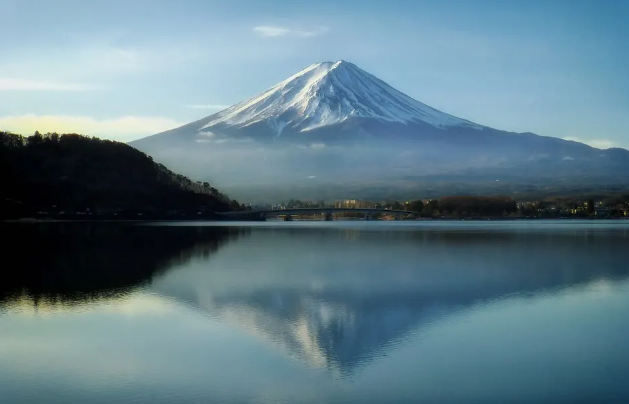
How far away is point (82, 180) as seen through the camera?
66750 millimetres

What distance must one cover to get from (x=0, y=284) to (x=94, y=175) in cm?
5622

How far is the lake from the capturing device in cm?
681

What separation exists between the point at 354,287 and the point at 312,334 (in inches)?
187

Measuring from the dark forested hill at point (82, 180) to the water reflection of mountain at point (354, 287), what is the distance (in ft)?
141

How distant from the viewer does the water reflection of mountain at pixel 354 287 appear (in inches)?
368

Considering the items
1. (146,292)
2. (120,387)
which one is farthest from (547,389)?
(146,292)

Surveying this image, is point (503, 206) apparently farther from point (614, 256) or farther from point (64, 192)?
point (614, 256)

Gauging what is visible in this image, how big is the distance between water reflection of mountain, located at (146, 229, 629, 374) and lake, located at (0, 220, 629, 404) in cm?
5

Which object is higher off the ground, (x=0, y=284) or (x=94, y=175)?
(x=94, y=175)

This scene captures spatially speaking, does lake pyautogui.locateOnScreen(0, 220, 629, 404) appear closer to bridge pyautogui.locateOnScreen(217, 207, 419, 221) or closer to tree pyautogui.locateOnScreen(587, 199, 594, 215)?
bridge pyautogui.locateOnScreen(217, 207, 419, 221)

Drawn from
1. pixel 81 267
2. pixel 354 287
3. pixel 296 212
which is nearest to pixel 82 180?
pixel 296 212

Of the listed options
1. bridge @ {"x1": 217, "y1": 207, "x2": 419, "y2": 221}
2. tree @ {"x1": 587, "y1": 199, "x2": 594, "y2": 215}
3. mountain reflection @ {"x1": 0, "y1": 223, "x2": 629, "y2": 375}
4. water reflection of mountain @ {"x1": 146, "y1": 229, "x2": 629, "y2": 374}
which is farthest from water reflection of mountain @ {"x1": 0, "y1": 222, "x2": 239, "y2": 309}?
tree @ {"x1": 587, "y1": 199, "x2": 594, "y2": 215}

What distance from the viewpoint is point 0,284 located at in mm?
13891

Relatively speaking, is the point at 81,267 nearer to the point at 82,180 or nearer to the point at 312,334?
the point at 312,334
